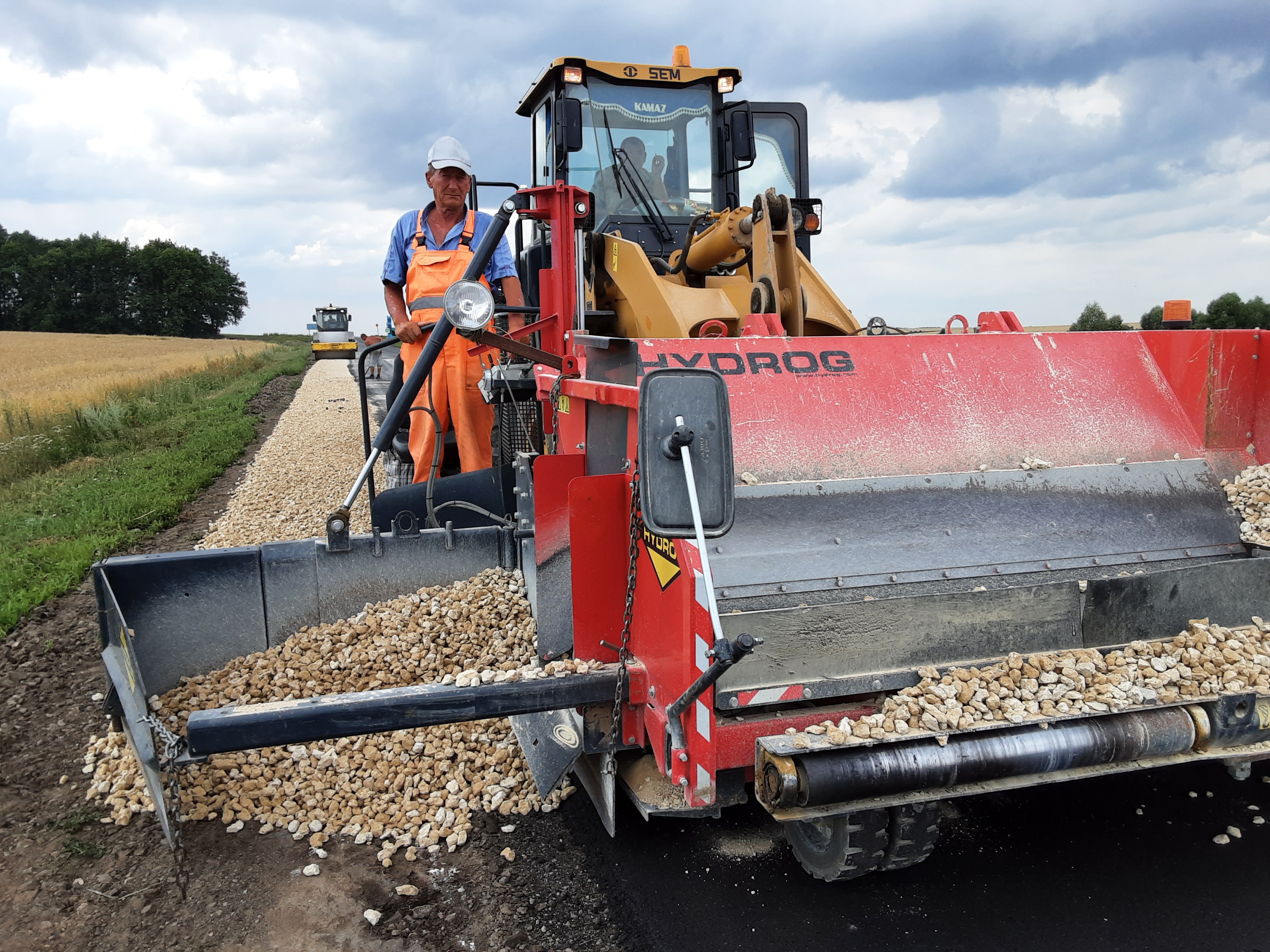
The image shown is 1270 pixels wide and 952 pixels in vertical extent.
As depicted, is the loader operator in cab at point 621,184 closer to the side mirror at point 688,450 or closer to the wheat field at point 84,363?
the side mirror at point 688,450

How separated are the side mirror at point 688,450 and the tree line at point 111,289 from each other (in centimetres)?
7642

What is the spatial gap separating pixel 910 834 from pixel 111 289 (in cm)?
8285

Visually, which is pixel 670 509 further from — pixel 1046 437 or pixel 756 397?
pixel 1046 437

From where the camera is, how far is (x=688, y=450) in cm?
212

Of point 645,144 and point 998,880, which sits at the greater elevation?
point 645,144

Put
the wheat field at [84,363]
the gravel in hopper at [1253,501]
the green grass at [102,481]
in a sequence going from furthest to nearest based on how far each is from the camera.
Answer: the wheat field at [84,363] < the green grass at [102,481] < the gravel in hopper at [1253,501]

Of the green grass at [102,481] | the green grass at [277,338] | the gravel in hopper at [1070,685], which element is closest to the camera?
the gravel in hopper at [1070,685]

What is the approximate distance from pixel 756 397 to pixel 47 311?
79.8 meters

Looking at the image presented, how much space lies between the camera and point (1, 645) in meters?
5.26

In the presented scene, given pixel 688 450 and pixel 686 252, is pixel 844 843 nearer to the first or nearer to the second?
pixel 688 450

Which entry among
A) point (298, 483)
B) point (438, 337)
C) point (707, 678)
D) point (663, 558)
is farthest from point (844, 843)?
point (298, 483)

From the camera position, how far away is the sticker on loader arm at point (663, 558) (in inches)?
100.0

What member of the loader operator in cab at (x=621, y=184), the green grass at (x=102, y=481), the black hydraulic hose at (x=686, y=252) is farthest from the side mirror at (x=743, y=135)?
the green grass at (x=102, y=481)

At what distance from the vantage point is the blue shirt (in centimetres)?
535
